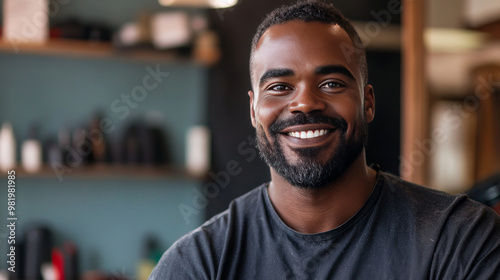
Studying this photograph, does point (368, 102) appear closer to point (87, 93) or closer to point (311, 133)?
point (311, 133)

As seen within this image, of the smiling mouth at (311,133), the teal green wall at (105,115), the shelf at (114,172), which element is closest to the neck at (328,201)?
the smiling mouth at (311,133)

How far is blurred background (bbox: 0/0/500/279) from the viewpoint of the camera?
317cm

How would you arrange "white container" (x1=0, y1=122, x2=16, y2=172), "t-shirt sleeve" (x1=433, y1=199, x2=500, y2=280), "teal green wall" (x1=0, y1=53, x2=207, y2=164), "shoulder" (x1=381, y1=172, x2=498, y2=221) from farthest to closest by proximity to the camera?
"teal green wall" (x1=0, y1=53, x2=207, y2=164) < "white container" (x1=0, y1=122, x2=16, y2=172) < "shoulder" (x1=381, y1=172, x2=498, y2=221) < "t-shirt sleeve" (x1=433, y1=199, x2=500, y2=280)

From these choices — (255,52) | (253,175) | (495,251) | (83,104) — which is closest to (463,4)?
(253,175)

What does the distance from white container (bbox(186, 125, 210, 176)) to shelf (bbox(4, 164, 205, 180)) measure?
0.04m

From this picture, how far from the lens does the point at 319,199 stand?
131cm

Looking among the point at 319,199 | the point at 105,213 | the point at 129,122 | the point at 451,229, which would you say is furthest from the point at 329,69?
the point at 105,213

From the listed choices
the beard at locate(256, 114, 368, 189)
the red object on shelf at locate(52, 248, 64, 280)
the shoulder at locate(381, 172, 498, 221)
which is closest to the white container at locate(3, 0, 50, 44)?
the red object on shelf at locate(52, 248, 64, 280)

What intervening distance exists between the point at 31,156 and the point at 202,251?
2.14m

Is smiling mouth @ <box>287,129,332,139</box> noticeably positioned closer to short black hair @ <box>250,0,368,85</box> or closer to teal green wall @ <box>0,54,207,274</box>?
short black hair @ <box>250,0,368,85</box>

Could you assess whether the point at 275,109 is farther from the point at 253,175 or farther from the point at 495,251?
the point at 253,175

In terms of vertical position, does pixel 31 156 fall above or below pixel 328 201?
below

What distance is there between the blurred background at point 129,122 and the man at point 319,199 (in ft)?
5.29

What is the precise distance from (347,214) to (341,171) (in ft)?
0.31
